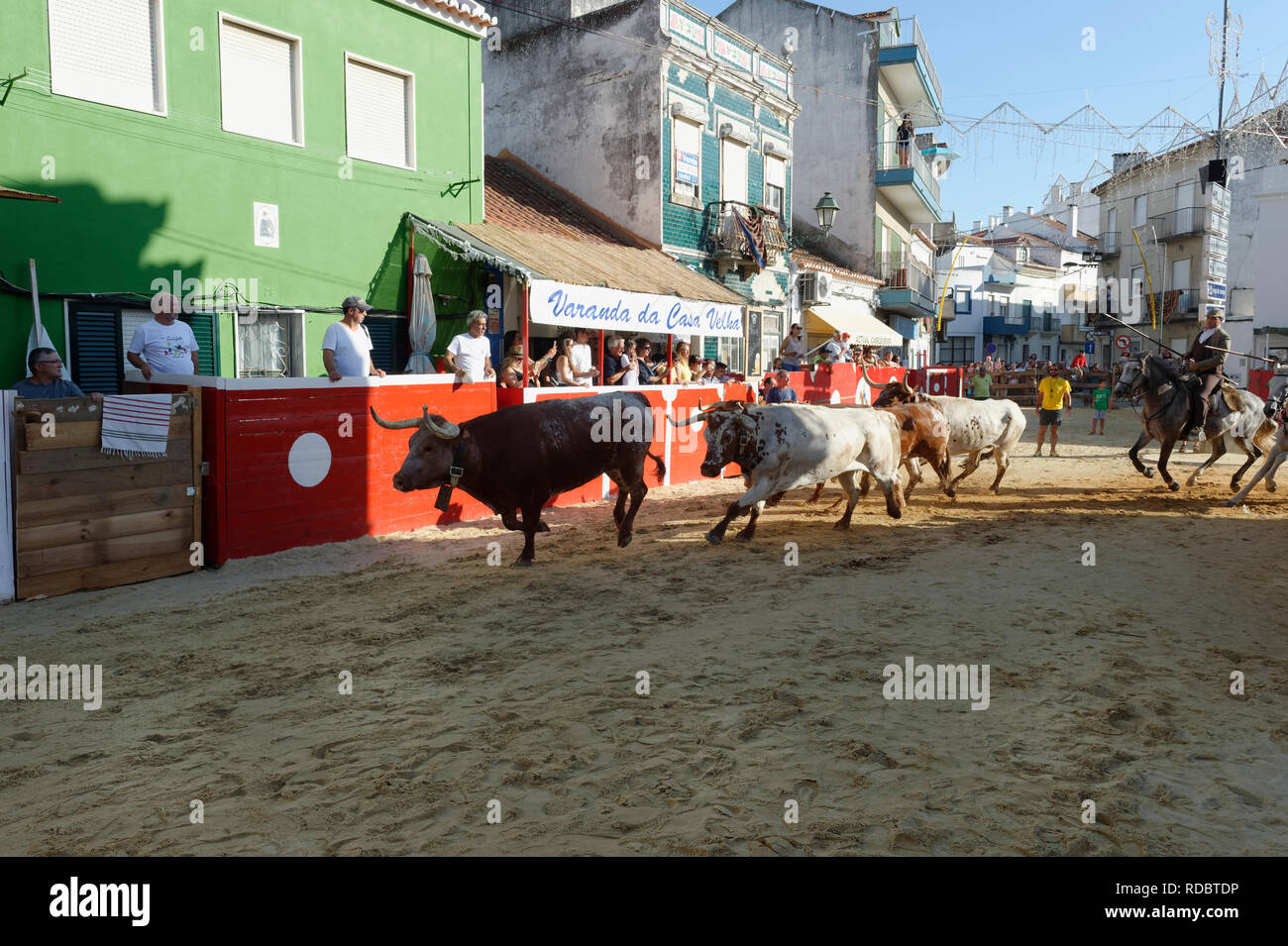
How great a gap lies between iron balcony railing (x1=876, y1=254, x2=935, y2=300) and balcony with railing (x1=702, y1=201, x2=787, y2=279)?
10668 mm

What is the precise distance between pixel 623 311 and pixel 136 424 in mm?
8091

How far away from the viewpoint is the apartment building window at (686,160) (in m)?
19.7

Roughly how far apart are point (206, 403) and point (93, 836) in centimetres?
528

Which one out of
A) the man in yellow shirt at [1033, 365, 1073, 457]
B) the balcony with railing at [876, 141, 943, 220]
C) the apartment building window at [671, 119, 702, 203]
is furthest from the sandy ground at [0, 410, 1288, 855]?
the balcony with railing at [876, 141, 943, 220]

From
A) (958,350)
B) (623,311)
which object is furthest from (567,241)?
(958,350)

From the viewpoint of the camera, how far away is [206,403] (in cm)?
798

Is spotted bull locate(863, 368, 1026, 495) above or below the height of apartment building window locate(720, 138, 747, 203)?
below

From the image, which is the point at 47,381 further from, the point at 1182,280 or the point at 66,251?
the point at 1182,280

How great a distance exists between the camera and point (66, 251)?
930cm

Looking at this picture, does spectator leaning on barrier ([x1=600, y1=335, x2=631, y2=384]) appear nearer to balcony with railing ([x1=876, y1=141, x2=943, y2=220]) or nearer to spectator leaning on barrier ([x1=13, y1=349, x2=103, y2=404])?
spectator leaning on barrier ([x1=13, y1=349, x2=103, y2=404])

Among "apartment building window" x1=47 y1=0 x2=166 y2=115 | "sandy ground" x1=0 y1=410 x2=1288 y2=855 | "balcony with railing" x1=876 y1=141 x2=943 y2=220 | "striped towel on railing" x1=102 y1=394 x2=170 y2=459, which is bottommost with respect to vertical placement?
"sandy ground" x1=0 y1=410 x2=1288 y2=855

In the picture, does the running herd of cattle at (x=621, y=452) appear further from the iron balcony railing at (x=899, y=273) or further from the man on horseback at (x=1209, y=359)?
the iron balcony railing at (x=899, y=273)

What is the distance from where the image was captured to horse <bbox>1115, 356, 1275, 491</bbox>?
41.7ft

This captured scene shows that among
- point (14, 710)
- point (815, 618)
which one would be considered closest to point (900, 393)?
point (815, 618)
